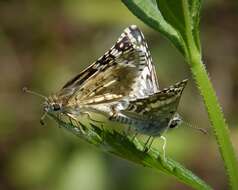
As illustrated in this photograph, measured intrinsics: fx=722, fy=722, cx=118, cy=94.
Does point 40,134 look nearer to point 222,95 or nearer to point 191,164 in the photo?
point 191,164

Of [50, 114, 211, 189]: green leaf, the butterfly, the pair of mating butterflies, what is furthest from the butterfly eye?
[50, 114, 211, 189]: green leaf

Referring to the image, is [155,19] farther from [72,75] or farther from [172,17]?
[72,75]

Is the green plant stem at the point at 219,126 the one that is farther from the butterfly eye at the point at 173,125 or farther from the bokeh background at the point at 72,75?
the bokeh background at the point at 72,75

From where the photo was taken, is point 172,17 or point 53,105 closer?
point 172,17

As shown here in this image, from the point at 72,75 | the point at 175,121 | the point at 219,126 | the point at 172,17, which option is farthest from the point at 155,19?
the point at 72,75

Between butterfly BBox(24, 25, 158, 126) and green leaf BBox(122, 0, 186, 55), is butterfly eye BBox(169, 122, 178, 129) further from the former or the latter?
green leaf BBox(122, 0, 186, 55)

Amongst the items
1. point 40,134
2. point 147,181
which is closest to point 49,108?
point 147,181
